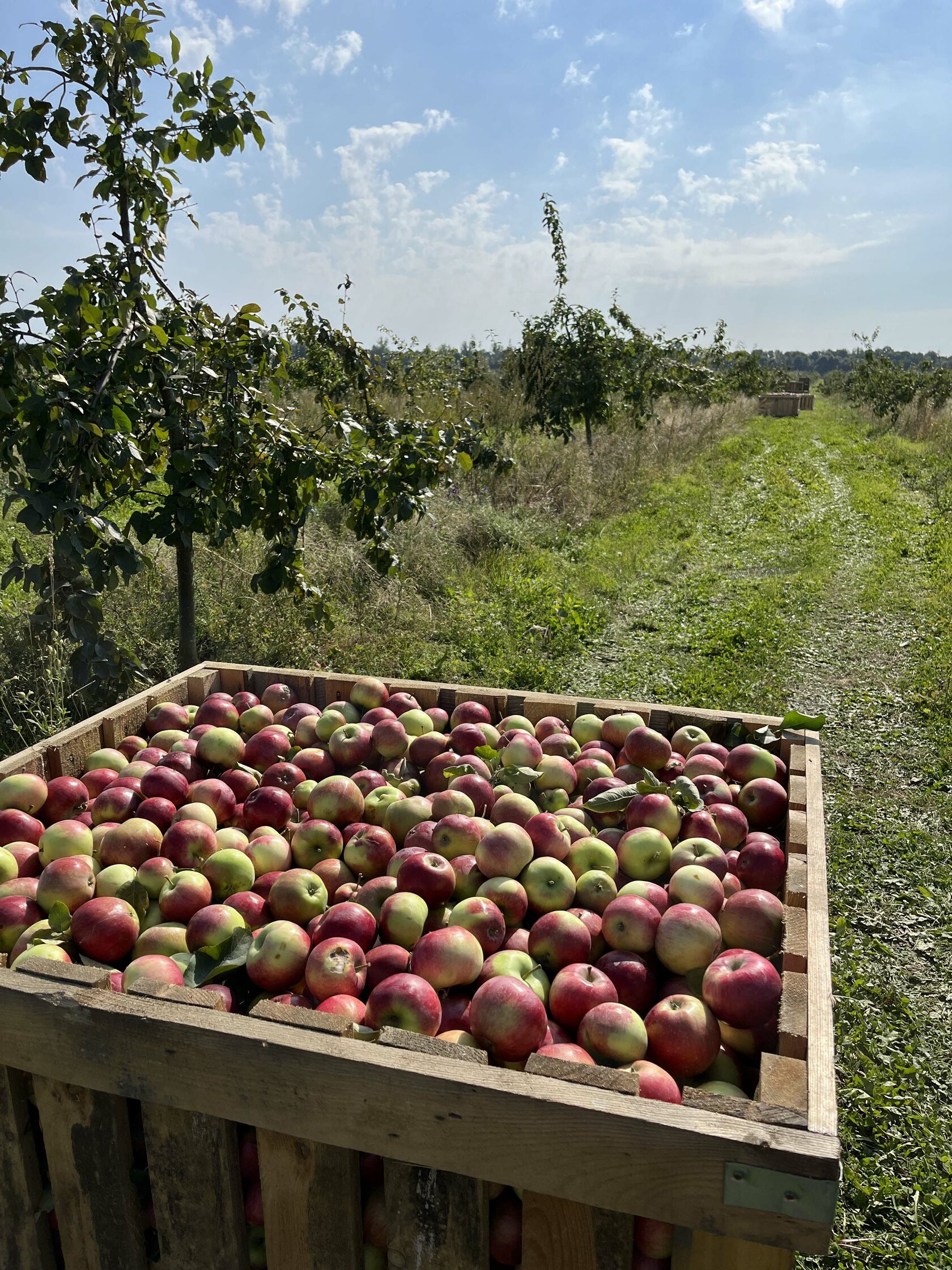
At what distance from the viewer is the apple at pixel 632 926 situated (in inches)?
70.4

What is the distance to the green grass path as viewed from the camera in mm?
2385

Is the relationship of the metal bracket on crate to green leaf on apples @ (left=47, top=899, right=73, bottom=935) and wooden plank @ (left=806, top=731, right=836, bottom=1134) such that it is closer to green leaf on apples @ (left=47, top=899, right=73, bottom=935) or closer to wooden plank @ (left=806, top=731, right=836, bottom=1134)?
wooden plank @ (left=806, top=731, right=836, bottom=1134)

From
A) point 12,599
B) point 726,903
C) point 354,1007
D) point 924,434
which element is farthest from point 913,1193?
point 924,434

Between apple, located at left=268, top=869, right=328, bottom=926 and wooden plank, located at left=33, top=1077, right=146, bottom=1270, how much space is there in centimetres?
52

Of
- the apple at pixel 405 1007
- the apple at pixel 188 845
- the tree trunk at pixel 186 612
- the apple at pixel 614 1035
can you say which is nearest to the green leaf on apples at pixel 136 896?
the apple at pixel 188 845

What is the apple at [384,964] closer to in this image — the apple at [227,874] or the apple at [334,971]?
the apple at [334,971]

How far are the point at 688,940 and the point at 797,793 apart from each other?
67 centimetres

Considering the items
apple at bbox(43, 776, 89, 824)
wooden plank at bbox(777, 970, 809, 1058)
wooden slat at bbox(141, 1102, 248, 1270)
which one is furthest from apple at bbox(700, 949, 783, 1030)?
apple at bbox(43, 776, 89, 824)

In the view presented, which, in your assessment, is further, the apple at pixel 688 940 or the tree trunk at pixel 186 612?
the tree trunk at pixel 186 612

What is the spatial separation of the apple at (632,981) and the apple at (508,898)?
0.79ft

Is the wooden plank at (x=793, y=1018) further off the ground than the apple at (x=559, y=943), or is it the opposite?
the wooden plank at (x=793, y=1018)

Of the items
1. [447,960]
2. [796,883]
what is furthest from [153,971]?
[796,883]

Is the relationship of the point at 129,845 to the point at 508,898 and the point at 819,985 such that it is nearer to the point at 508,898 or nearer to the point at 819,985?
the point at 508,898

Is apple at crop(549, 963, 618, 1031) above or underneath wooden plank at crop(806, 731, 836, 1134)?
underneath
